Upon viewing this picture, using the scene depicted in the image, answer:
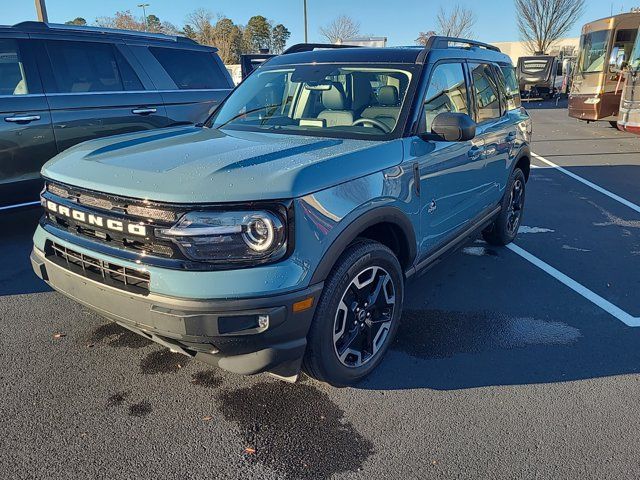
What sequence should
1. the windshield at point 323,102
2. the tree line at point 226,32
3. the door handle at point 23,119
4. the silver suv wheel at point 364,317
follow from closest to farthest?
the silver suv wheel at point 364,317 < the windshield at point 323,102 < the door handle at point 23,119 < the tree line at point 226,32

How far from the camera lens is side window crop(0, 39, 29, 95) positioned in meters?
4.87

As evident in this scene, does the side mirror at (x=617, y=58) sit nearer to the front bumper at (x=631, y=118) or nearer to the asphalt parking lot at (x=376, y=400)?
the front bumper at (x=631, y=118)

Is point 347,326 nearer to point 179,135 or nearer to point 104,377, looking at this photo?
point 104,377

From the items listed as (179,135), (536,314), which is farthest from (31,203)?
(536,314)

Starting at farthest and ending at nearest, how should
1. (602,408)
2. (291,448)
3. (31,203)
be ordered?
(31,203), (602,408), (291,448)

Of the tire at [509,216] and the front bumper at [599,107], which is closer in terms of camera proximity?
the tire at [509,216]

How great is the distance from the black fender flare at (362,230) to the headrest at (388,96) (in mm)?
821

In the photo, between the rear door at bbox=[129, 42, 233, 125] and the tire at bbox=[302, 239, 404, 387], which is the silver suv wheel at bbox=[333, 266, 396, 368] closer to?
the tire at bbox=[302, 239, 404, 387]

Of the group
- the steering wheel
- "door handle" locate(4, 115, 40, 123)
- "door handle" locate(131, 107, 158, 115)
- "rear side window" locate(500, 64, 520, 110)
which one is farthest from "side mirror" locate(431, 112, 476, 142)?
"door handle" locate(4, 115, 40, 123)

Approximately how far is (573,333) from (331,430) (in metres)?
2.03

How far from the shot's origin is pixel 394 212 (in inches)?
113

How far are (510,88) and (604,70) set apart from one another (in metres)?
10.7

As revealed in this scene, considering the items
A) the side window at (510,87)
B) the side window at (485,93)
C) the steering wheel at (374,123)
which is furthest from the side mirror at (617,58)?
the steering wheel at (374,123)

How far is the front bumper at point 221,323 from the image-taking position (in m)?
2.18
